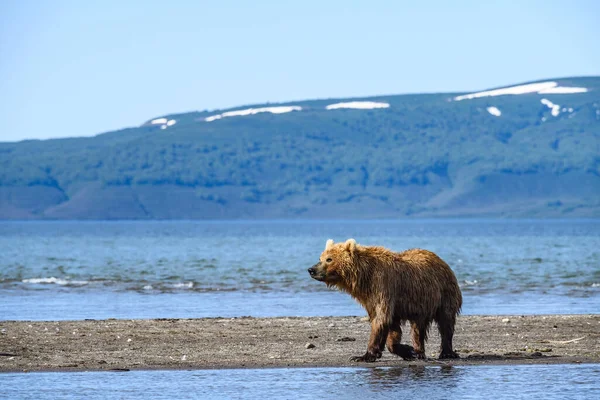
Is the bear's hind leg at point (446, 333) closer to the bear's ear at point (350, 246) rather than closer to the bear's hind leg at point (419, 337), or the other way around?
the bear's hind leg at point (419, 337)

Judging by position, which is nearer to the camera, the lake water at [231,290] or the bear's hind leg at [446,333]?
the bear's hind leg at [446,333]

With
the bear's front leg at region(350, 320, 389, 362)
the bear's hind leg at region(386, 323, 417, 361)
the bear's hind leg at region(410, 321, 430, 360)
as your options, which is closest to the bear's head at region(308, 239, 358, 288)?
the bear's front leg at region(350, 320, 389, 362)

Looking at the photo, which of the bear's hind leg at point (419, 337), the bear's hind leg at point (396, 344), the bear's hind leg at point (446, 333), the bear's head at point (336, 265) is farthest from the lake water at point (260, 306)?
the bear's head at point (336, 265)

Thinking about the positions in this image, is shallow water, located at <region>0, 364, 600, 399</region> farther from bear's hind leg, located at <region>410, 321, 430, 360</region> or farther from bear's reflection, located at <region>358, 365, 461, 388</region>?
bear's hind leg, located at <region>410, 321, 430, 360</region>

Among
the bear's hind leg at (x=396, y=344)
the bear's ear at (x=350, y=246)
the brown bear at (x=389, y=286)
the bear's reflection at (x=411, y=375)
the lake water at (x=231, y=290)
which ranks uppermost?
the bear's ear at (x=350, y=246)

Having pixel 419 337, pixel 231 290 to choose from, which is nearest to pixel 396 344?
pixel 419 337

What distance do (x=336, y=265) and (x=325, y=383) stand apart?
6.51 feet

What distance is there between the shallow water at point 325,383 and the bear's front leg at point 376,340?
30cm

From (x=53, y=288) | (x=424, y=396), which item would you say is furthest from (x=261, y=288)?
(x=424, y=396)

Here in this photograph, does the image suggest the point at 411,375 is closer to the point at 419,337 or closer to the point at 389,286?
the point at 419,337

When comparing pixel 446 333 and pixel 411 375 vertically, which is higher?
pixel 446 333

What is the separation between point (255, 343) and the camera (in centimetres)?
1873

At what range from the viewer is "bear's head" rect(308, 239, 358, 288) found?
51.9 ft

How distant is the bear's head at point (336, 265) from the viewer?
51.9 ft
